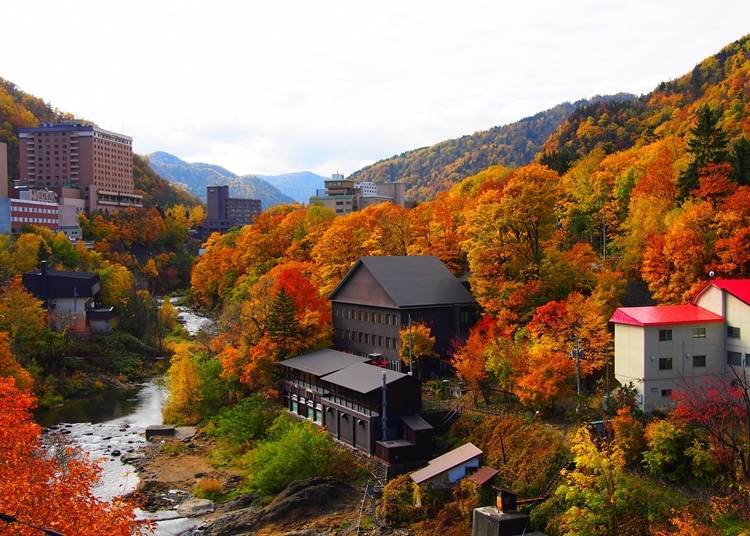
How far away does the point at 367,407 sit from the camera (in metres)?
33.4

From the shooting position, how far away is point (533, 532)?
24.4 metres

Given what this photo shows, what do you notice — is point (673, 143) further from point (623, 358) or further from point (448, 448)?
point (448, 448)

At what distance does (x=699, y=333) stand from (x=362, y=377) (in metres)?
14.7

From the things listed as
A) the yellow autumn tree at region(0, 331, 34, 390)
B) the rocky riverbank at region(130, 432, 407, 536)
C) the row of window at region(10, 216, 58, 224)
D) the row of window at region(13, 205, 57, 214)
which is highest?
the row of window at region(13, 205, 57, 214)

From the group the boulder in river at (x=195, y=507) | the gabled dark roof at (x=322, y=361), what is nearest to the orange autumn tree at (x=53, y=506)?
the boulder in river at (x=195, y=507)

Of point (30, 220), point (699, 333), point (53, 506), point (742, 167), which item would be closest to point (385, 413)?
point (699, 333)

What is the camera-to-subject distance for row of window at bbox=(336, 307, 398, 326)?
40.4m

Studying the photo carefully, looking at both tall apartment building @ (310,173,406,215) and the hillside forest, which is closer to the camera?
the hillside forest

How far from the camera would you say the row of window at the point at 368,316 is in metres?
40.4

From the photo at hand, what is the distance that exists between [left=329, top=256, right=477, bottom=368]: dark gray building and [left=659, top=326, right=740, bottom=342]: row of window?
1354 cm

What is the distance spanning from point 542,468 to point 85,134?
367ft

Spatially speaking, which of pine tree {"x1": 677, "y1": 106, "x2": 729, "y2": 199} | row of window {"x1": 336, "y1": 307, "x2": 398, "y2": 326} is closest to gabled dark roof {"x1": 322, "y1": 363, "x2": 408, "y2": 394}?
row of window {"x1": 336, "y1": 307, "x2": 398, "y2": 326}

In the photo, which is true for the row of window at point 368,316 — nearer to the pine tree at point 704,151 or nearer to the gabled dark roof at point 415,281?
the gabled dark roof at point 415,281

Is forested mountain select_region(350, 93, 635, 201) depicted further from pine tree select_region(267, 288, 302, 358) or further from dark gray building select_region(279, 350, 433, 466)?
dark gray building select_region(279, 350, 433, 466)
